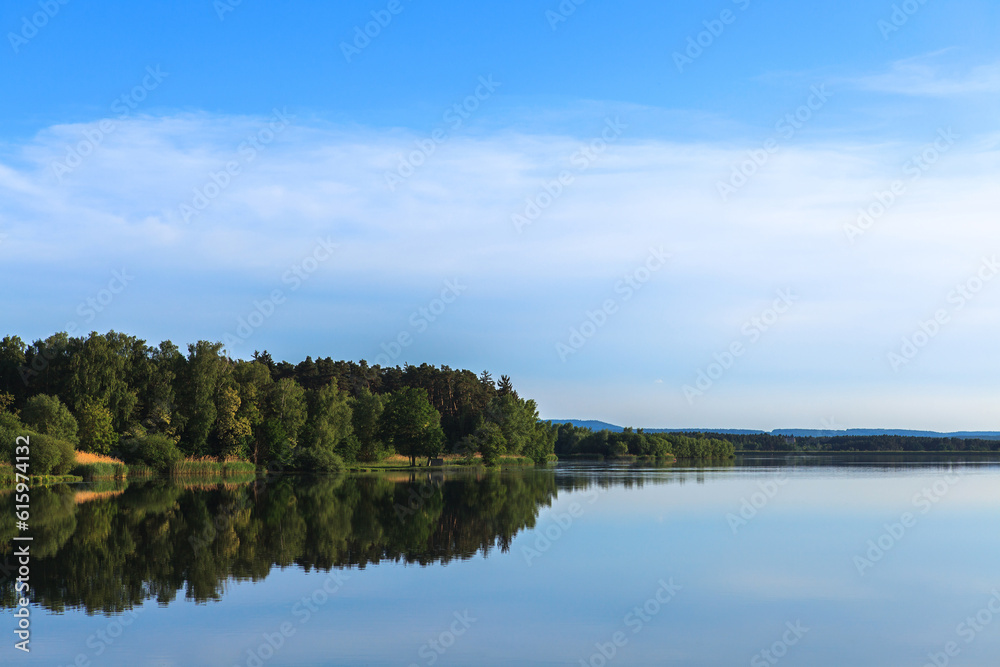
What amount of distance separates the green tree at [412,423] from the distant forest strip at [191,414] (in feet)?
0.33

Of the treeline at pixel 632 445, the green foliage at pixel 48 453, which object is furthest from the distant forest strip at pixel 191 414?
the treeline at pixel 632 445

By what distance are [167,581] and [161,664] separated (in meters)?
7.08

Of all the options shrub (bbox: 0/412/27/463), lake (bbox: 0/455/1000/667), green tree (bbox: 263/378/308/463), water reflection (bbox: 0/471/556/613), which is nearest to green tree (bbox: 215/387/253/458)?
green tree (bbox: 263/378/308/463)

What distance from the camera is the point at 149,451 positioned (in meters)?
65.0

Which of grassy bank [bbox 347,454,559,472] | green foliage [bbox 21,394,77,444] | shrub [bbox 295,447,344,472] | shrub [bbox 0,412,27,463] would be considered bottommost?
grassy bank [bbox 347,454,559,472]

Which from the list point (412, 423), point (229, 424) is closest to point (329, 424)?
point (412, 423)

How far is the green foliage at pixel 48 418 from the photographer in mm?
56250

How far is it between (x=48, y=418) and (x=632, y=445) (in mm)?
124690

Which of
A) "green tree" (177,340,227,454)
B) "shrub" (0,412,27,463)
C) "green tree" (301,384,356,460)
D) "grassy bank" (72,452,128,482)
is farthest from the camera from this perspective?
"green tree" (301,384,356,460)

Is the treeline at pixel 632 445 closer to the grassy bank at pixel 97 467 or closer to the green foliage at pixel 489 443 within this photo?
the green foliage at pixel 489 443

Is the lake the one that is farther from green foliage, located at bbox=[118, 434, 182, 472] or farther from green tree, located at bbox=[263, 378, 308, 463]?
green tree, located at bbox=[263, 378, 308, 463]

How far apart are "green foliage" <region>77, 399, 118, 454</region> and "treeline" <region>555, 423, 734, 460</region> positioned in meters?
111

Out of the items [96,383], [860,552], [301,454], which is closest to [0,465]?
[96,383]

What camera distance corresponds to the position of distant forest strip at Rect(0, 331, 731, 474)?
62844 mm
